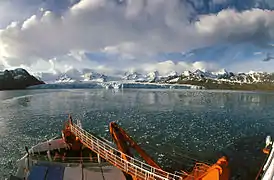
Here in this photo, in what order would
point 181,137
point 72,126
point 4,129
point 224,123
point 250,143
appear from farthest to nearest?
point 224,123 → point 4,129 → point 181,137 → point 250,143 → point 72,126

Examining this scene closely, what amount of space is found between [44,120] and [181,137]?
2549 cm

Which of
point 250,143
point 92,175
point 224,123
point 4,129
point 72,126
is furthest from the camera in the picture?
point 224,123

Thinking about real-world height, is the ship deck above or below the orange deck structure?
below

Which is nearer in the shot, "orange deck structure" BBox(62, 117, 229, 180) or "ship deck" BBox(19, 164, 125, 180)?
"orange deck structure" BBox(62, 117, 229, 180)

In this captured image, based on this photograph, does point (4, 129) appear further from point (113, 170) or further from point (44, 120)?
point (113, 170)

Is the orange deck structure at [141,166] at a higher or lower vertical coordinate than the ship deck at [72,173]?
higher

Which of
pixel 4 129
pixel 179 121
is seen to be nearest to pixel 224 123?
pixel 179 121

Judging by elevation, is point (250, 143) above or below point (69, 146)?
below

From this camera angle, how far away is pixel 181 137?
1261 inches

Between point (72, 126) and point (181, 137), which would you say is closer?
point (72, 126)

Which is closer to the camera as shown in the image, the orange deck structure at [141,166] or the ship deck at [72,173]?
the orange deck structure at [141,166]

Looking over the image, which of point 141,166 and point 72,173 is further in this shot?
point 72,173

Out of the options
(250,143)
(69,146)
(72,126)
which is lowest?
Answer: (250,143)

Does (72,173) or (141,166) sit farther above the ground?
(141,166)
